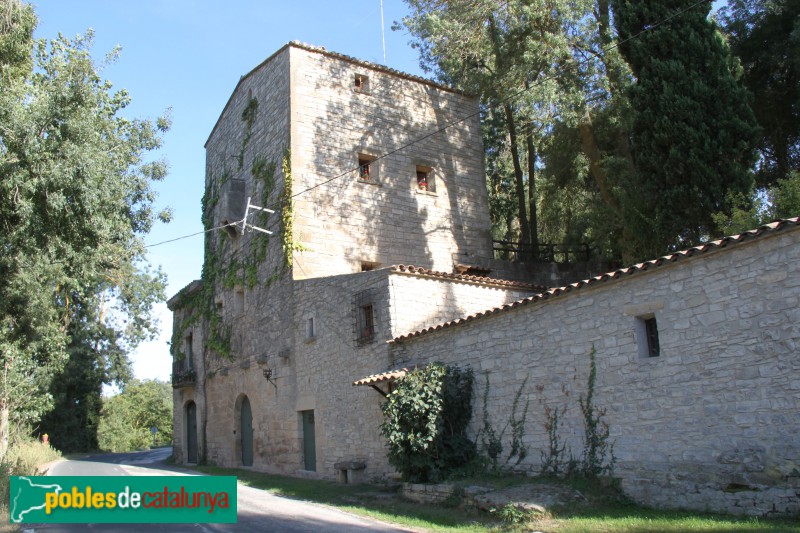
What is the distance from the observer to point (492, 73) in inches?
798

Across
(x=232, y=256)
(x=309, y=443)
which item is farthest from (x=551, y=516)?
(x=232, y=256)

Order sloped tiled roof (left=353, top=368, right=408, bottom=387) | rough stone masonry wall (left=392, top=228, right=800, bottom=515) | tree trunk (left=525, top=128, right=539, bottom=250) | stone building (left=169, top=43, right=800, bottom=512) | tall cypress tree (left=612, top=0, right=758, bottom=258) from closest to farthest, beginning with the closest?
rough stone masonry wall (left=392, top=228, right=800, bottom=515) < stone building (left=169, top=43, right=800, bottom=512) < sloped tiled roof (left=353, top=368, right=408, bottom=387) < tall cypress tree (left=612, top=0, right=758, bottom=258) < tree trunk (left=525, top=128, right=539, bottom=250)

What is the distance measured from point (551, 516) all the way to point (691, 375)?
8.64 ft

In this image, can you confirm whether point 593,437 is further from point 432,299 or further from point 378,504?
point 432,299

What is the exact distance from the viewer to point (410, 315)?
1450cm

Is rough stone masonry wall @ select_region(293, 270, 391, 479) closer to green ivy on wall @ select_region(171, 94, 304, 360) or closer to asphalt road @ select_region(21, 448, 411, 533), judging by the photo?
green ivy on wall @ select_region(171, 94, 304, 360)

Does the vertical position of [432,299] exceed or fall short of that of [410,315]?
it exceeds it

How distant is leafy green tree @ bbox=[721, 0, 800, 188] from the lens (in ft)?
55.6

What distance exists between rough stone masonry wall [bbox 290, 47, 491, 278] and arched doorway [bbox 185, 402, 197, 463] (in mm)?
10392

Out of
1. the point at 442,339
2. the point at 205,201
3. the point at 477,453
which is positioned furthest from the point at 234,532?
the point at 205,201

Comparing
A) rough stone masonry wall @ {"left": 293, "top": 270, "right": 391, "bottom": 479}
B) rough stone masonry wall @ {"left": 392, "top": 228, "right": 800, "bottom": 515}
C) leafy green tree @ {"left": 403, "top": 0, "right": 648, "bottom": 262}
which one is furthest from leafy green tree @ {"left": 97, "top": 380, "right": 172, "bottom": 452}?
rough stone masonry wall @ {"left": 392, "top": 228, "right": 800, "bottom": 515}

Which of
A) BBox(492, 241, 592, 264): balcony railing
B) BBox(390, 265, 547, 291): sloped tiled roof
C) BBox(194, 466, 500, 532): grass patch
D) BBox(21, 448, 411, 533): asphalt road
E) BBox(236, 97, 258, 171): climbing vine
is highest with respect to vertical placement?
BBox(236, 97, 258, 171): climbing vine

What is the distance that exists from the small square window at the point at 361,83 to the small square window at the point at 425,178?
9.86 feet

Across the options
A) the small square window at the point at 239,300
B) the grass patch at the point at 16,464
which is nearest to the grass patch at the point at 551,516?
the grass patch at the point at 16,464
